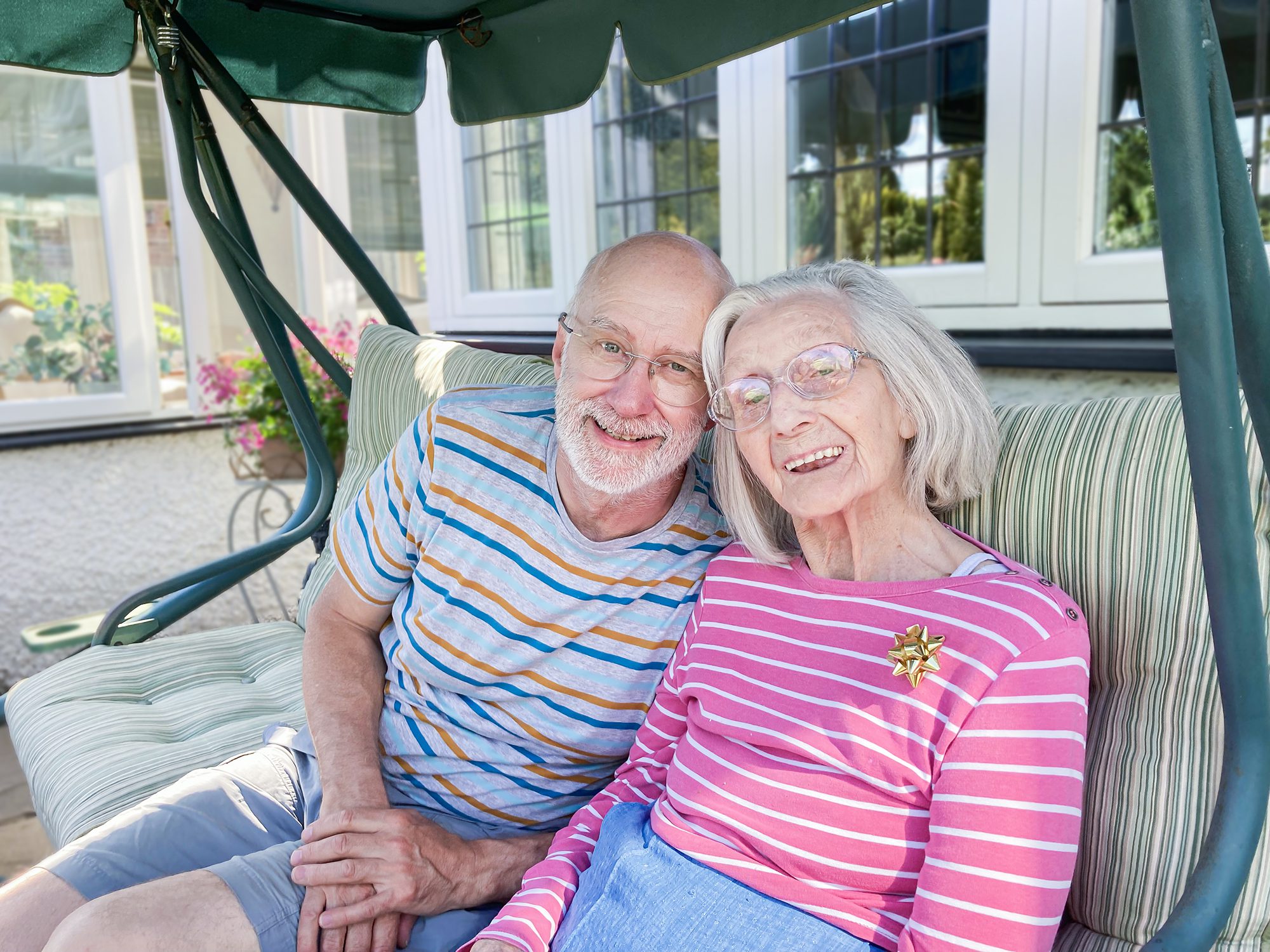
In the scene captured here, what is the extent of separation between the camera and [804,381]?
1216 mm

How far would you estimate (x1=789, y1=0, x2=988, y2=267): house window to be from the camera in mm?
2695

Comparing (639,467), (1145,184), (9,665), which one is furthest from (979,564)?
(9,665)

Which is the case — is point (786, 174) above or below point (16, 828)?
above

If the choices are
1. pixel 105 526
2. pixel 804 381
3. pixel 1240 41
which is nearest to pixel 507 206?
pixel 105 526

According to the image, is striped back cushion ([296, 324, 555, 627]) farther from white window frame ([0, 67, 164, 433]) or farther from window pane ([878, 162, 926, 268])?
white window frame ([0, 67, 164, 433])

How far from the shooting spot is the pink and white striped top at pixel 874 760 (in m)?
0.92

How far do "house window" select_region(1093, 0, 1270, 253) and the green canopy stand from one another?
1.29 m

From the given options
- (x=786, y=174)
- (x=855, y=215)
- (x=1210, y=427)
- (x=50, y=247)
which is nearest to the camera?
(x=1210, y=427)

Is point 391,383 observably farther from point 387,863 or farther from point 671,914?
point 671,914

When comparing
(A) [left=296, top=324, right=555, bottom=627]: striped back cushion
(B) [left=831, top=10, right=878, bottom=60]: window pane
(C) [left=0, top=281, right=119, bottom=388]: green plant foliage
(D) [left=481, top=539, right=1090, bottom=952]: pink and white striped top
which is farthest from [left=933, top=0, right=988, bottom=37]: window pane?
(C) [left=0, top=281, right=119, bottom=388]: green plant foliage

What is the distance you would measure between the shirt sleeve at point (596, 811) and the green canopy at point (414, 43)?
37.3 inches

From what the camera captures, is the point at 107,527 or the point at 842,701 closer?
the point at 842,701

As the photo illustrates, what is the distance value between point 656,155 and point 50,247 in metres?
2.75

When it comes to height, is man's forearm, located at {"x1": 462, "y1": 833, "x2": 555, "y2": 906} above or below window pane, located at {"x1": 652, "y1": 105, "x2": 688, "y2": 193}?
below
